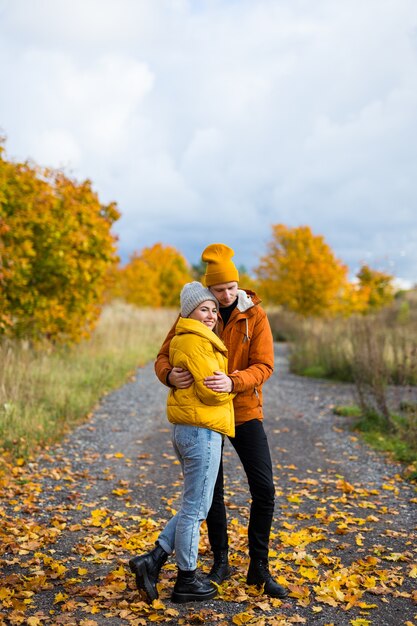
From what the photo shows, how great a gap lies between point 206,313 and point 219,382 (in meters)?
0.42

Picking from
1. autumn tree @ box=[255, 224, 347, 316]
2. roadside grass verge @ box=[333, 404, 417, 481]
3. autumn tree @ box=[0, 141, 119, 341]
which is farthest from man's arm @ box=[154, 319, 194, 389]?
autumn tree @ box=[255, 224, 347, 316]

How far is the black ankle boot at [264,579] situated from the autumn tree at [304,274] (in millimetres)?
25688

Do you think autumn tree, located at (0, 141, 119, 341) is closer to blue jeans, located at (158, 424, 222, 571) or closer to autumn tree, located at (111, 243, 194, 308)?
blue jeans, located at (158, 424, 222, 571)

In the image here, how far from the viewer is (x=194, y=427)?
350cm

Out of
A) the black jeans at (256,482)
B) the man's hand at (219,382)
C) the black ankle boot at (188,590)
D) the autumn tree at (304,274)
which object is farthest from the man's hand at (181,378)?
the autumn tree at (304,274)

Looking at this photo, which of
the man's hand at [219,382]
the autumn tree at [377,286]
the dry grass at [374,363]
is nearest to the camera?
the man's hand at [219,382]

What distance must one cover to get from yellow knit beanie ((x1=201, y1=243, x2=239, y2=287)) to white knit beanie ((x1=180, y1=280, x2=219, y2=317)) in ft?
0.28

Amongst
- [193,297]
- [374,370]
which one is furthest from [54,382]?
[193,297]

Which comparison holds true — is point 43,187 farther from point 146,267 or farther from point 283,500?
point 146,267

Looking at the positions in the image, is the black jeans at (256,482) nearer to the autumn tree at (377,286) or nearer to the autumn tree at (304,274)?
the autumn tree at (304,274)

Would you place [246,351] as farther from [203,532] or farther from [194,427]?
[203,532]

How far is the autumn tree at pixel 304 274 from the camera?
96.9 feet

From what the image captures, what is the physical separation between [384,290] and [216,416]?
1344 inches

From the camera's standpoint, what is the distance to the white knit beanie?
356cm
